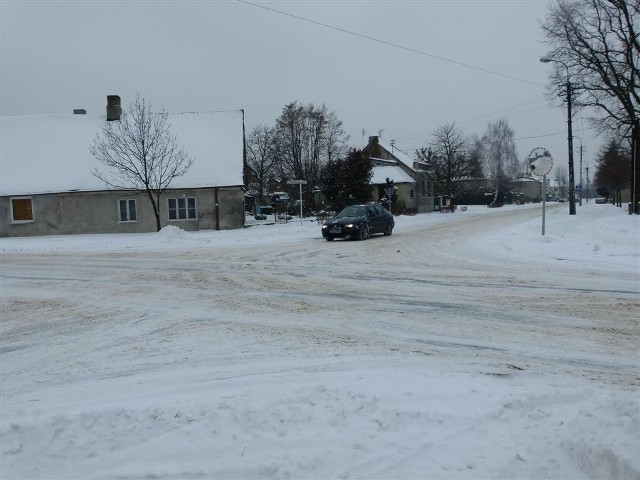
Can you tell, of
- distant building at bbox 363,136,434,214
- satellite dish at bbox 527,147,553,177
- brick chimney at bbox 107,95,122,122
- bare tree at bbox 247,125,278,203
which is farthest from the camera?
bare tree at bbox 247,125,278,203

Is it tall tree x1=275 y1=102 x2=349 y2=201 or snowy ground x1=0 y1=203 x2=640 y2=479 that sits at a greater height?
tall tree x1=275 y1=102 x2=349 y2=201

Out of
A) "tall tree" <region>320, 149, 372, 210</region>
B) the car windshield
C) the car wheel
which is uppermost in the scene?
"tall tree" <region>320, 149, 372, 210</region>

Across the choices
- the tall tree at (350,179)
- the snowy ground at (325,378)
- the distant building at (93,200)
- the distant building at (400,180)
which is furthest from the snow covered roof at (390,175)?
the snowy ground at (325,378)

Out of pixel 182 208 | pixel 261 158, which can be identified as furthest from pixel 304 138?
pixel 182 208

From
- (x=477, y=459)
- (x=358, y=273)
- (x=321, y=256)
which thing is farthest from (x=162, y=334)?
(x=321, y=256)

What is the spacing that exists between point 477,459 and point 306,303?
5.51m

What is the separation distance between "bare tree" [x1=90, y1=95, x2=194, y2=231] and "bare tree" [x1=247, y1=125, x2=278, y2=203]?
3764 cm

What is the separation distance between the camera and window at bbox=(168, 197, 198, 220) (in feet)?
105

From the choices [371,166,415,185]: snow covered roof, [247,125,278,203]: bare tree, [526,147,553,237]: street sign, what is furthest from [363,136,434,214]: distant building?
[526,147,553,237]: street sign

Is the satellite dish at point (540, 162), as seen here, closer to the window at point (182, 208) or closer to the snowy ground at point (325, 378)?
the snowy ground at point (325, 378)

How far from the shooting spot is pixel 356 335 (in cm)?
659

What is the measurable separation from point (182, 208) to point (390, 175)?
29220 millimetres

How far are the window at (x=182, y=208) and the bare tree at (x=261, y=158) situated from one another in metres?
38.1

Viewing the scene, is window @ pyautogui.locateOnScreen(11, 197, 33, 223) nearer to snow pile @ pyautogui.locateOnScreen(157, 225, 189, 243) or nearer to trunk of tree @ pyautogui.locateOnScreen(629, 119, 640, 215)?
snow pile @ pyautogui.locateOnScreen(157, 225, 189, 243)
